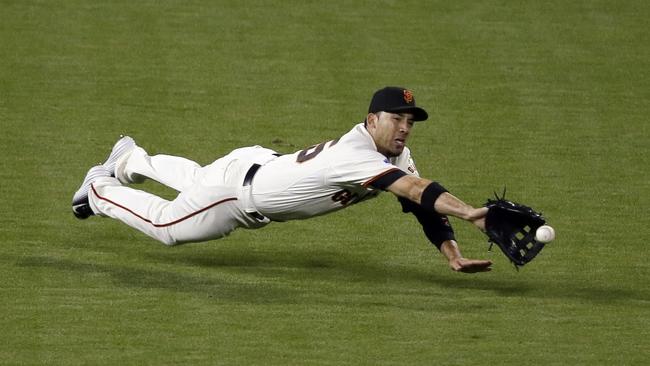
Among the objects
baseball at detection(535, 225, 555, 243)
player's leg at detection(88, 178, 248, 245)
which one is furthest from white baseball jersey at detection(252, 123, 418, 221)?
baseball at detection(535, 225, 555, 243)

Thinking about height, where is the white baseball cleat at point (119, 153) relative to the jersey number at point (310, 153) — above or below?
below

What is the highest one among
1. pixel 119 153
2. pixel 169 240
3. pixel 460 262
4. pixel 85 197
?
pixel 119 153

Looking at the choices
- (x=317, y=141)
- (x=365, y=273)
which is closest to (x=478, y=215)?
(x=365, y=273)

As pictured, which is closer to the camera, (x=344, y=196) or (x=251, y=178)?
(x=344, y=196)

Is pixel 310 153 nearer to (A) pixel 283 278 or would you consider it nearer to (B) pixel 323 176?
(B) pixel 323 176

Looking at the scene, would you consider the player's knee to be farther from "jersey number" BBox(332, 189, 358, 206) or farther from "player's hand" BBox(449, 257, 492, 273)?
"player's hand" BBox(449, 257, 492, 273)

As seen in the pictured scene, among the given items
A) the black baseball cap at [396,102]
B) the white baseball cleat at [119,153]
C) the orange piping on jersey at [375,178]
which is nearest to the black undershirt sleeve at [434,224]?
the orange piping on jersey at [375,178]

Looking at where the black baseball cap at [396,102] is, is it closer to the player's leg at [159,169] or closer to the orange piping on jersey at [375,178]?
the orange piping on jersey at [375,178]
